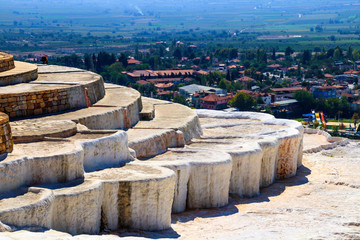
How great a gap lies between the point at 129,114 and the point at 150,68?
3248 inches

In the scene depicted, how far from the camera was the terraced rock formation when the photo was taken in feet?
55.5

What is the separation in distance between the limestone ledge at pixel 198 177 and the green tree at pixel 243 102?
152ft

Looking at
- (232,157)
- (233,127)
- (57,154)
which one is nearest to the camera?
(57,154)

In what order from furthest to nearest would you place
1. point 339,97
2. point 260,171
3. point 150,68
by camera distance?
point 150,68 < point 339,97 < point 260,171

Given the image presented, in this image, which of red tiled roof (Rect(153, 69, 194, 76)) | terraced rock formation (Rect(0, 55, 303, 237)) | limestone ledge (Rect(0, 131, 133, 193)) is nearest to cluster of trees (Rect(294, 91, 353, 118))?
red tiled roof (Rect(153, 69, 194, 76))

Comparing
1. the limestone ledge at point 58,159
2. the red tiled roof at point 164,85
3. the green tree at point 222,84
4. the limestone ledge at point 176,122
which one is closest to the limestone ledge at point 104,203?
the limestone ledge at point 58,159

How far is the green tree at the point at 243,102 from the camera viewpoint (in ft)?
224

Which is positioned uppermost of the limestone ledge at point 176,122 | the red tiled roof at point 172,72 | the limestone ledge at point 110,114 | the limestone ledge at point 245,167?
the limestone ledge at point 110,114

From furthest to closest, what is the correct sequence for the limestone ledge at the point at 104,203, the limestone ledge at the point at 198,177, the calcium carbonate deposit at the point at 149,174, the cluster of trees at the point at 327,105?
the cluster of trees at the point at 327,105
the limestone ledge at the point at 198,177
the calcium carbonate deposit at the point at 149,174
the limestone ledge at the point at 104,203

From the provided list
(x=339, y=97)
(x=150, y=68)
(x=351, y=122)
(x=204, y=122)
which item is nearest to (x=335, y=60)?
(x=150, y=68)

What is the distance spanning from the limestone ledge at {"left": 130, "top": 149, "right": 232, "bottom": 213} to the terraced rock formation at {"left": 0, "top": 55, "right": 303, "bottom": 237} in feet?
0.11

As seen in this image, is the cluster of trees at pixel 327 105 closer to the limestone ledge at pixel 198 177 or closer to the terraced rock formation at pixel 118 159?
the terraced rock formation at pixel 118 159

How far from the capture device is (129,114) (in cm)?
2488

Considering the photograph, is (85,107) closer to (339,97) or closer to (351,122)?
(351,122)
